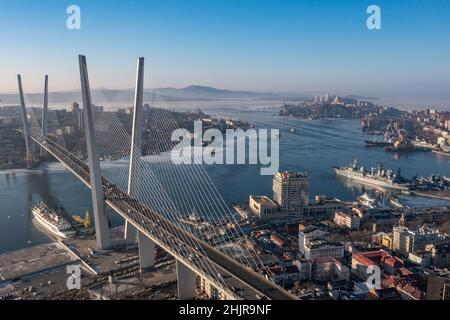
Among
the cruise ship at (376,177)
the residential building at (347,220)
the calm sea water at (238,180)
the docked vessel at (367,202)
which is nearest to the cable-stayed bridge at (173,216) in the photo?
the calm sea water at (238,180)

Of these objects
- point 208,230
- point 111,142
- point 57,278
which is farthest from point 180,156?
point 57,278

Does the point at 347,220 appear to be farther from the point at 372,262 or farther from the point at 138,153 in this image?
the point at 138,153

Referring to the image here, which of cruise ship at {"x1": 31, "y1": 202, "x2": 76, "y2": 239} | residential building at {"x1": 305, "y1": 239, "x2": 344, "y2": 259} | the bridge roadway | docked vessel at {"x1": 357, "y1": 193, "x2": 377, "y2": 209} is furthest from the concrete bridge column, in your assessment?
docked vessel at {"x1": 357, "y1": 193, "x2": 377, "y2": 209}

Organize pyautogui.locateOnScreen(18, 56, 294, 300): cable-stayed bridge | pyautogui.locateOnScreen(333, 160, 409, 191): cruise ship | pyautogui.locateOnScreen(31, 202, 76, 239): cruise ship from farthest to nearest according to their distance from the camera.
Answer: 1. pyautogui.locateOnScreen(333, 160, 409, 191): cruise ship
2. pyautogui.locateOnScreen(31, 202, 76, 239): cruise ship
3. pyautogui.locateOnScreen(18, 56, 294, 300): cable-stayed bridge

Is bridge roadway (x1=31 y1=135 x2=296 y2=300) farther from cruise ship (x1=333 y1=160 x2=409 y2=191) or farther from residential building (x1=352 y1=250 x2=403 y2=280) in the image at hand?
cruise ship (x1=333 y1=160 x2=409 y2=191)

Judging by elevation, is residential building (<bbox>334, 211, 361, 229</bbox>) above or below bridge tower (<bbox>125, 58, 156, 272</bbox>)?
below

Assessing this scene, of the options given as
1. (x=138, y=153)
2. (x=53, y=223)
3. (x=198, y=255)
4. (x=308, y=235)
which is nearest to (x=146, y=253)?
(x=138, y=153)

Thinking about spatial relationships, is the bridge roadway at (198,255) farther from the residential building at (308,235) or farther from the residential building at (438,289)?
the residential building at (308,235)

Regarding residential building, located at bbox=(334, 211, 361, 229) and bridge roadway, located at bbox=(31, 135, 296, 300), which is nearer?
bridge roadway, located at bbox=(31, 135, 296, 300)
